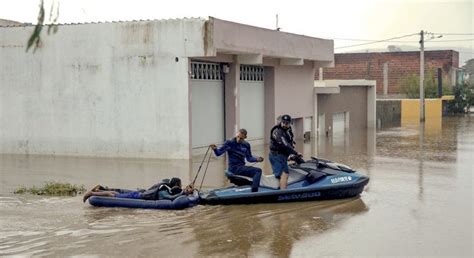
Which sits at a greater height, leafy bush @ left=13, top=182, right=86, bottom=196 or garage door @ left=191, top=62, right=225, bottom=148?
garage door @ left=191, top=62, right=225, bottom=148

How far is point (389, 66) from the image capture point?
57531 mm

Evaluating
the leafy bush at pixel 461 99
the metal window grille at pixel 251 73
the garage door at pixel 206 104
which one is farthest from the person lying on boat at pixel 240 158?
the leafy bush at pixel 461 99

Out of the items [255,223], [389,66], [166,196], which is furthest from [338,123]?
[389,66]

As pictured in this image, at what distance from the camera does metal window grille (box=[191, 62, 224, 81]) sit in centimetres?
2150

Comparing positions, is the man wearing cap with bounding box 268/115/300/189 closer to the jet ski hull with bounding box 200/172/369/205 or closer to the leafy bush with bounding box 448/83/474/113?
the jet ski hull with bounding box 200/172/369/205

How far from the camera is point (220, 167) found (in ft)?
61.1

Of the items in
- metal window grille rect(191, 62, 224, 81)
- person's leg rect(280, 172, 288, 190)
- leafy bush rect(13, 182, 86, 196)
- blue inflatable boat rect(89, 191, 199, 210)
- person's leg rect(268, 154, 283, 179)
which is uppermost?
metal window grille rect(191, 62, 224, 81)

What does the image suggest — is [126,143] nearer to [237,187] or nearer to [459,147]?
[237,187]

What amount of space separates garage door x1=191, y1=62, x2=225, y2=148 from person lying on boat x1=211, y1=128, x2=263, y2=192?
9.51 m

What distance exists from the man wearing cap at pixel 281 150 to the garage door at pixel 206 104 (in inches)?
373

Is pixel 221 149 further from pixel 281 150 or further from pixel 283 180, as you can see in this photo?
pixel 283 180

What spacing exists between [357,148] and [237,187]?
494 inches

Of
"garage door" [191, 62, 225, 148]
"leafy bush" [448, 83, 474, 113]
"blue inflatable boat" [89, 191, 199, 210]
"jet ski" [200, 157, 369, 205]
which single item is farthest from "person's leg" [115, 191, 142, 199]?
"leafy bush" [448, 83, 474, 113]

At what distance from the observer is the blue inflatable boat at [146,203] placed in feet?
36.5
